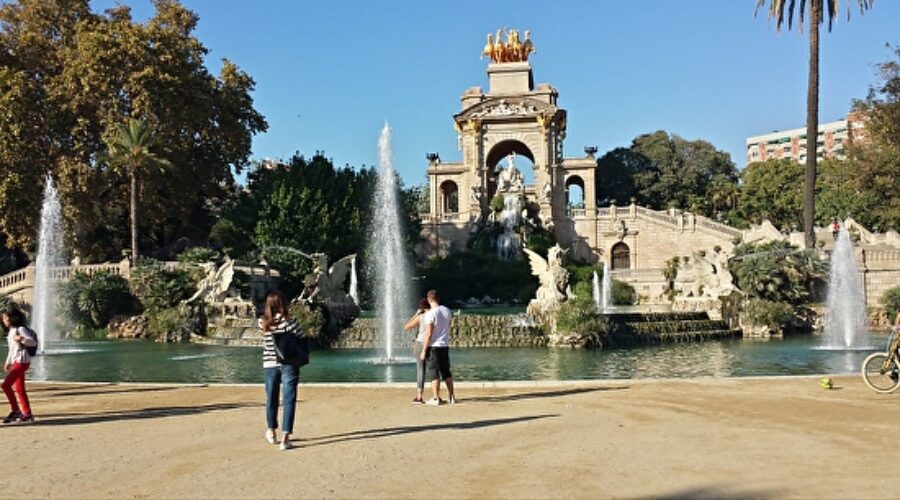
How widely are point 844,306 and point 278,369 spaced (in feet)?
72.6

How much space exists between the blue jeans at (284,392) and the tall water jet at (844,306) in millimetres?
18526

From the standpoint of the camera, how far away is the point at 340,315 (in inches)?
950

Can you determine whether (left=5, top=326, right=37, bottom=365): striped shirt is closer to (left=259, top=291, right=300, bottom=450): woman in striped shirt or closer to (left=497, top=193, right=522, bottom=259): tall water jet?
(left=259, top=291, right=300, bottom=450): woman in striped shirt

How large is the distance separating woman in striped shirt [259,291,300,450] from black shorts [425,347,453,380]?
3033mm

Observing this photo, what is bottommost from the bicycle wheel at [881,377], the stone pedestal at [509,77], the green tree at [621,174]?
the bicycle wheel at [881,377]

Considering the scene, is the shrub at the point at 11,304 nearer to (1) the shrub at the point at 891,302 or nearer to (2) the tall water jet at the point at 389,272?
(2) the tall water jet at the point at 389,272

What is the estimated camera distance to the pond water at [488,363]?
1576 centimetres

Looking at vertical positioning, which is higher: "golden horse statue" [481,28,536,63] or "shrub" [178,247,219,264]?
"golden horse statue" [481,28,536,63]

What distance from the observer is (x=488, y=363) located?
718 inches

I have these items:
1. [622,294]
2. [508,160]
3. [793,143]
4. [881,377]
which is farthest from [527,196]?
[793,143]

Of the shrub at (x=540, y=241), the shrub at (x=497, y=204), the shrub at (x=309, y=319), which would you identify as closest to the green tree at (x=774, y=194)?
the shrub at (x=540, y=241)

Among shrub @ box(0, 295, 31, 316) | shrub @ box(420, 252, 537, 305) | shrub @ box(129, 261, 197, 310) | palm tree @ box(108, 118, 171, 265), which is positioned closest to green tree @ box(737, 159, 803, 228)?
shrub @ box(420, 252, 537, 305)

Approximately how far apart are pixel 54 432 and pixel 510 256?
148 ft

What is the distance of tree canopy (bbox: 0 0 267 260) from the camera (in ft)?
118
